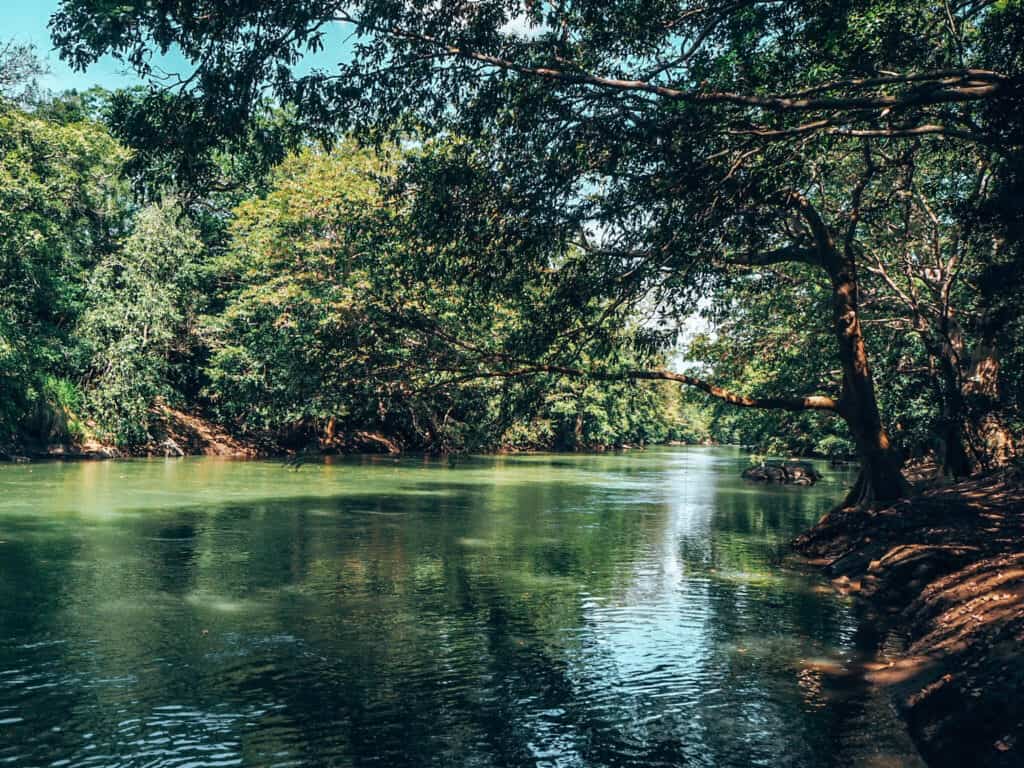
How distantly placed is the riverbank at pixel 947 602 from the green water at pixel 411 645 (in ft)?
1.55

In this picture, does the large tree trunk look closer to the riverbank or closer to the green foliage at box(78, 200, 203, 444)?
the riverbank

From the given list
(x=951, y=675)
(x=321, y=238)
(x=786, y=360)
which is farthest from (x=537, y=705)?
(x=321, y=238)

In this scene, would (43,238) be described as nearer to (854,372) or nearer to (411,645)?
(854,372)

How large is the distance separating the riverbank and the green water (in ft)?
1.55

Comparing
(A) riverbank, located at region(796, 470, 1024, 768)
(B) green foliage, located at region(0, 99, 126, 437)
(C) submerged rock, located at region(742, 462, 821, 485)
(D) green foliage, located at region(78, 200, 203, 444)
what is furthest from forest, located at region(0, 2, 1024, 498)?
(D) green foliage, located at region(78, 200, 203, 444)

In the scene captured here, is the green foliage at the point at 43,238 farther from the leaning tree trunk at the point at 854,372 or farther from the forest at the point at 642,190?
the leaning tree trunk at the point at 854,372

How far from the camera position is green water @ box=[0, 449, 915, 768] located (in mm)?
7312

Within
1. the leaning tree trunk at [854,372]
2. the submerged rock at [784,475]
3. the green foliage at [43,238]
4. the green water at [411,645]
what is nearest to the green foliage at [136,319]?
the green foliage at [43,238]

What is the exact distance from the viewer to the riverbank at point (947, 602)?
7.14 meters

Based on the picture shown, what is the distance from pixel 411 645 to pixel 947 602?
709 cm

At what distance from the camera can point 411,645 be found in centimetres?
1029

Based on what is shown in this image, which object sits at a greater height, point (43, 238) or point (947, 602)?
point (43, 238)

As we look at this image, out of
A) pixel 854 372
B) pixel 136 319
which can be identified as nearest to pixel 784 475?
pixel 854 372

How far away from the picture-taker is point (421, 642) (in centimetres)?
1045
